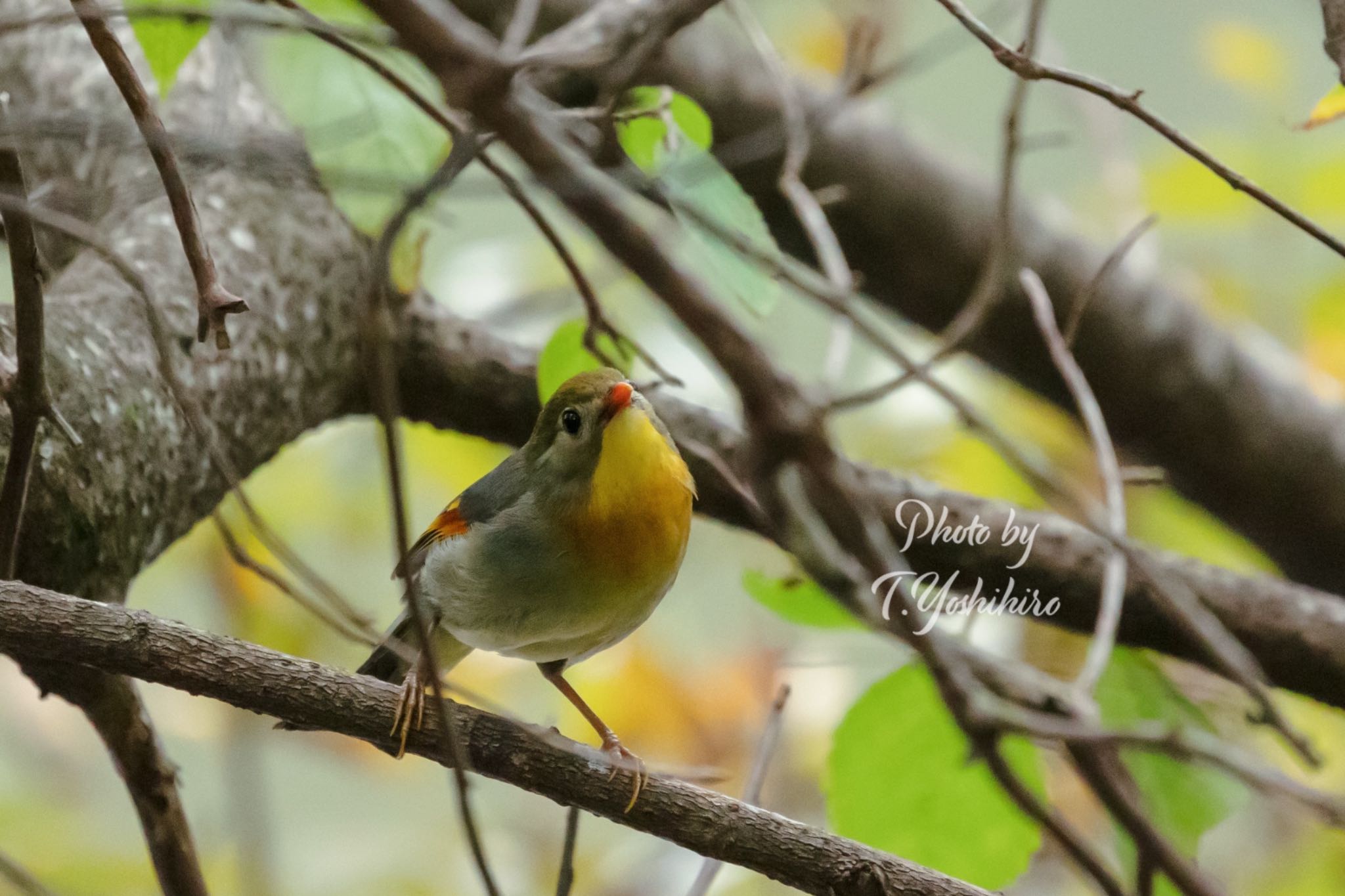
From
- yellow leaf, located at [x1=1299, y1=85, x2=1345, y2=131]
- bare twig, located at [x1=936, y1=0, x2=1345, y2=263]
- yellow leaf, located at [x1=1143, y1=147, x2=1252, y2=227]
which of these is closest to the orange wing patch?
bare twig, located at [x1=936, y1=0, x2=1345, y2=263]

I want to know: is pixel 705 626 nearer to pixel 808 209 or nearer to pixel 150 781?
pixel 808 209

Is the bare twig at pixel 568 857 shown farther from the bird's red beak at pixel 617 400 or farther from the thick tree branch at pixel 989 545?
the thick tree branch at pixel 989 545

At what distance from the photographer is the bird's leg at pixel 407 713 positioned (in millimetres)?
1323

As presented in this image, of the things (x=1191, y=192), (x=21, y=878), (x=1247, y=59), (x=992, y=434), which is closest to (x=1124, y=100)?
(x=992, y=434)

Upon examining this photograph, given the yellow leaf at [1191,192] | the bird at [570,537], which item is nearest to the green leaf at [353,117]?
the bird at [570,537]

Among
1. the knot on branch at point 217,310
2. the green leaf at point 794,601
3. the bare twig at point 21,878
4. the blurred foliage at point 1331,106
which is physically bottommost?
the bare twig at point 21,878

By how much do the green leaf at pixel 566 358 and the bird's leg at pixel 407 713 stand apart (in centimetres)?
44

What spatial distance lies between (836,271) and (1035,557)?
88cm

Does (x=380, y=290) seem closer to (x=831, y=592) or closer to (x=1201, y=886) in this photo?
(x=831, y=592)

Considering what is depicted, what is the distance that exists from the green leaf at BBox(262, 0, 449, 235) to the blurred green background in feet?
1.27

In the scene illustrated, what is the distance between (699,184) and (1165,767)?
124 cm

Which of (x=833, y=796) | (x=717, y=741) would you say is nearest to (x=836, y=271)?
(x=833, y=796)

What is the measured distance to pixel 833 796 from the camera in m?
1.76

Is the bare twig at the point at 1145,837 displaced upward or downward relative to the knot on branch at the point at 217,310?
downward
